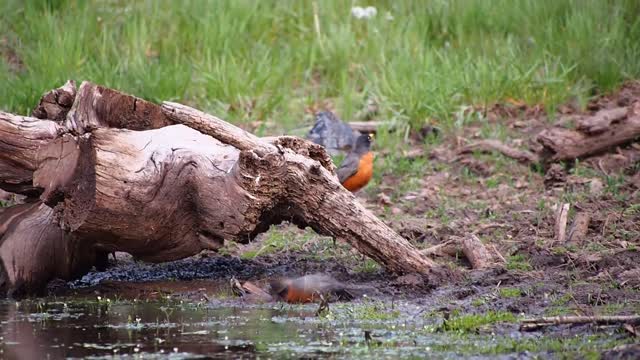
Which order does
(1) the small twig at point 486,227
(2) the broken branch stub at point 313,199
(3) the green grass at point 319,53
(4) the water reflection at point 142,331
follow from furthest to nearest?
(3) the green grass at point 319,53 → (1) the small twig at point 486,227 → (2) the broken branch stub at point 313,199 → (4) the water reflection at point 142,331

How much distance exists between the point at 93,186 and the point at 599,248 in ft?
11.1

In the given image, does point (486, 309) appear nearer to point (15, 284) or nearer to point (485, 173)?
point (15, 284)

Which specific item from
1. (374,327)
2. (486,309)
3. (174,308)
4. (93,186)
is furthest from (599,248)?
(93,186)

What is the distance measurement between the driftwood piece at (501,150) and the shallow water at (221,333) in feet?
12.2

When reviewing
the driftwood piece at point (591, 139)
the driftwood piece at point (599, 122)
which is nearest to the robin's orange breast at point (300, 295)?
the driftwood piece at point (591, 139)

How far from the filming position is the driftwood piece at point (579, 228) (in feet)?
24.9

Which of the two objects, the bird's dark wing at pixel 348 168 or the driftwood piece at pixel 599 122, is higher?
the driftwood piece at pixel 599 122

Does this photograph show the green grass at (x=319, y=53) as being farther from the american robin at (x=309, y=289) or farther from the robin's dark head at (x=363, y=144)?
the american robin at (x=309, y=289)

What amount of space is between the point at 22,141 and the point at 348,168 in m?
3.08

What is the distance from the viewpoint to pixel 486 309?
239 inches

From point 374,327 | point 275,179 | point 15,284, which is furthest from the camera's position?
point 15,284

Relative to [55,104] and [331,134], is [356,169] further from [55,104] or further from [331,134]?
[55,104]

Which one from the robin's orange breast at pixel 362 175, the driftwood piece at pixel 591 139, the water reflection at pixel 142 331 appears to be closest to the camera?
the water reflection at pixel 142 331

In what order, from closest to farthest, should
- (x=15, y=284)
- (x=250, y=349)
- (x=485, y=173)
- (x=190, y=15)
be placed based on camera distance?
(x=250, y=349) → (x=15, y=284) → (x=485, y=173) → (x=190, y=15)
